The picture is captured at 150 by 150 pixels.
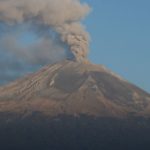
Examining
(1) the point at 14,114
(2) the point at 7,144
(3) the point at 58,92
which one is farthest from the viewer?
(3) the point at 58,92

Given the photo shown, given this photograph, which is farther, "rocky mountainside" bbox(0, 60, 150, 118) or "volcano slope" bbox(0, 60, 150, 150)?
"rocky mountainside" bbox(0, 60, 150, 118)

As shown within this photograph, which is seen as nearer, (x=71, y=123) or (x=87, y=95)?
(x=71, y=123)

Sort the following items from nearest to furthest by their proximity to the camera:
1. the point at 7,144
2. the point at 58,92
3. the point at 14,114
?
the point at 7,144 → the point at 14,114 → the point at 58,92

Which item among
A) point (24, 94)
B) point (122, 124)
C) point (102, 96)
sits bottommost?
point (122, 124)

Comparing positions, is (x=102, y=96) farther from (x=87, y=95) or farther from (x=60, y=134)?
(x=60, y=134)

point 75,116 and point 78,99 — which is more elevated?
point 78,99

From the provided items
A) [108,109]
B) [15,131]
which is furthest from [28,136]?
[108,109]

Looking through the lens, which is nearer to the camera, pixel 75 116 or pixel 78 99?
pixel 75 116

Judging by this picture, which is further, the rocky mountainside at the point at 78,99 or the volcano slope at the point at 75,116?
the rocky mountainside at the point at 78,99
